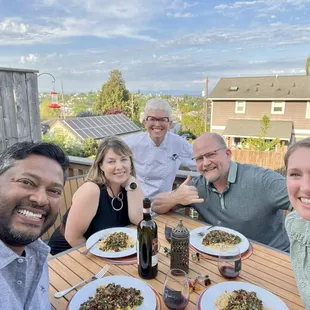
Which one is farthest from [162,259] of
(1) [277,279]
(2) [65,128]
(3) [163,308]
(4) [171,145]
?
(2) [65,128]

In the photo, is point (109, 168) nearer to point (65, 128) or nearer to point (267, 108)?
point (65, 128)

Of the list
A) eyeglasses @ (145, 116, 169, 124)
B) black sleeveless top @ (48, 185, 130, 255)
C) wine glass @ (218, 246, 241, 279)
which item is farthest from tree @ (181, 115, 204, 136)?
wine glass @ (218, 246, 241, 279)

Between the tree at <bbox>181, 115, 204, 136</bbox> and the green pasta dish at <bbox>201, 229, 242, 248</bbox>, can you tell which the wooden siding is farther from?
the green pasta dish at <bbox>201, 229, 242, 248</bbox>

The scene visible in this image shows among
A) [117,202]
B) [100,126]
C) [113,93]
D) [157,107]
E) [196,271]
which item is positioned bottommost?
[100,126]

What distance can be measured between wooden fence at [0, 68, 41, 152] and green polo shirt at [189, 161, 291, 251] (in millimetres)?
2753

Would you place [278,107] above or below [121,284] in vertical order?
above

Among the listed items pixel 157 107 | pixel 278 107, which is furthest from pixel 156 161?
pixel 278 107

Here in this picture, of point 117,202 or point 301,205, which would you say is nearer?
point 301,205

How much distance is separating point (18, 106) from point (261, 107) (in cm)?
1740

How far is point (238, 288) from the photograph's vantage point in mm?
1092

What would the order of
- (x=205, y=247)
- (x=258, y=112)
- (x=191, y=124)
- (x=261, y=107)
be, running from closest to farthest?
1. (x=205, y=247)
2. (x=261, y=107)
3. (x=258, y=112)
4. (x=191, y=124)

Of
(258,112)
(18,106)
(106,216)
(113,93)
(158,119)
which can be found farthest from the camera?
(113,93)

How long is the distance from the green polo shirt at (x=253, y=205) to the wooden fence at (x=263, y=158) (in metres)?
8.34

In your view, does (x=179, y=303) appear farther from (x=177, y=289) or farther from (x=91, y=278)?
(x=91, y=278)
